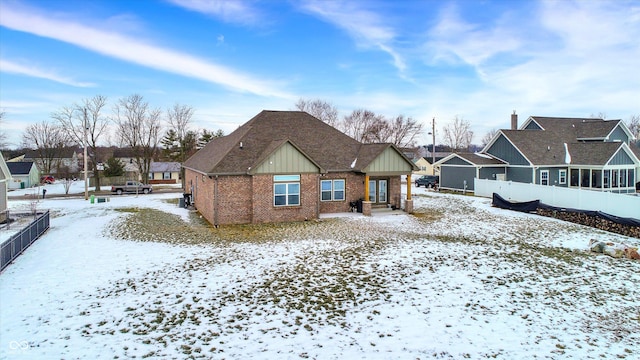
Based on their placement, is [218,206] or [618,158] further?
[618,158]

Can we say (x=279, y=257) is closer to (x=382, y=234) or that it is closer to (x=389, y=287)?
(x=389, y=287)

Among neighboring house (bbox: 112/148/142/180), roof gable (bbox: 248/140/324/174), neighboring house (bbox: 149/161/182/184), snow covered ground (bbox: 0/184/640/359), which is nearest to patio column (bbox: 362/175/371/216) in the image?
roof gable (bbox: 248/140/324/174)

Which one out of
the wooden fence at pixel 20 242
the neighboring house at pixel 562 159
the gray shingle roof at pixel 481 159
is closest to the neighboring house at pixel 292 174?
the wooden fence at pixel 20 242

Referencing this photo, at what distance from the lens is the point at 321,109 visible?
66062 mm

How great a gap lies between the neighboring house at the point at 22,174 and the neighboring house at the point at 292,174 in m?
44.1

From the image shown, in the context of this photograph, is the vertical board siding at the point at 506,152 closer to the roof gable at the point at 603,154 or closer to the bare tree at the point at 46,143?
the roof gable at the point at 603,154

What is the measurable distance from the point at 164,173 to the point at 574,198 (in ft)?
200

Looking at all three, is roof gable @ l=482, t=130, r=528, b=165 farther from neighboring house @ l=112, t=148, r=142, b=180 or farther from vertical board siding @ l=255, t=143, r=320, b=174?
neighboring house @ l=112, t=148, r=142, b=180

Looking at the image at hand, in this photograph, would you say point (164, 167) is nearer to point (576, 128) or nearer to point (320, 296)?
point (576, 128)

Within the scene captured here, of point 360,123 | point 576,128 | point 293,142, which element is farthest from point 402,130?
point 293,142

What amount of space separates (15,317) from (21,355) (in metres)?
2.24

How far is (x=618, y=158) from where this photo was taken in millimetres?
31469

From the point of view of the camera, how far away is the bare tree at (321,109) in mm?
64875

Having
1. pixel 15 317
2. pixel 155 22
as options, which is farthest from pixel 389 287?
pixel 155 22
